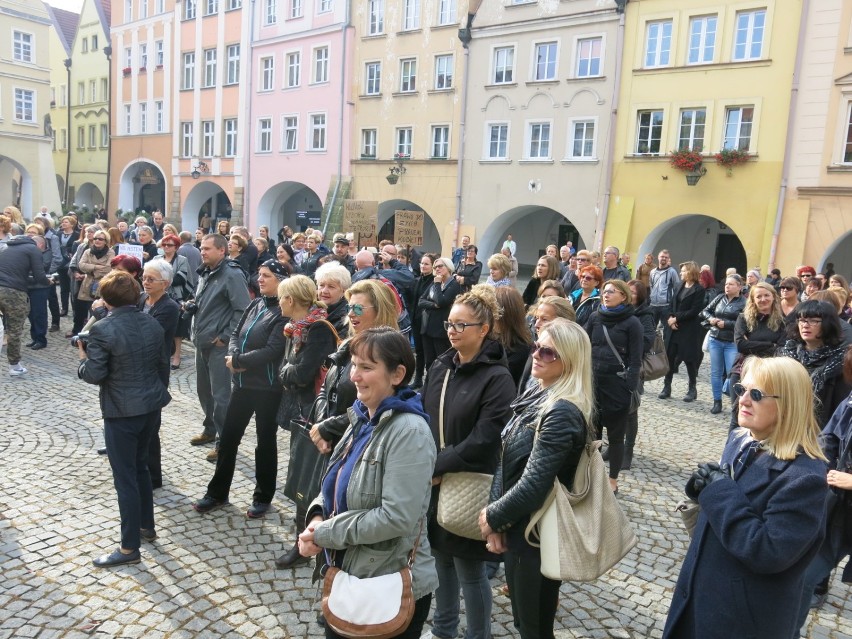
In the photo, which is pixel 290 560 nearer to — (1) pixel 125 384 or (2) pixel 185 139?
(1) pixel 125 384

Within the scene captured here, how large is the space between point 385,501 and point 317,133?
28.6 metres

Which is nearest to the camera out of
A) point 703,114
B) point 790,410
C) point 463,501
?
point 790,410

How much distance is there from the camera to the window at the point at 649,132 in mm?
20812

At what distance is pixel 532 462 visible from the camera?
285 cm

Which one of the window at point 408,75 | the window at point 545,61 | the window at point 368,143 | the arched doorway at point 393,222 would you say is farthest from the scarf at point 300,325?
the window at point 368,143

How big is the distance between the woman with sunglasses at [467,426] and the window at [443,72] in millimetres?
23214

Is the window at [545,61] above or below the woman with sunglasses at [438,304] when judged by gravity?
above

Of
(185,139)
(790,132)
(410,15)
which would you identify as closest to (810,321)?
(790,132)

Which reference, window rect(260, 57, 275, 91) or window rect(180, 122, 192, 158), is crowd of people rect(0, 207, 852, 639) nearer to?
window rect(260, 57, 275, 91)

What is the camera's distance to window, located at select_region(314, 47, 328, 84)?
28869 mm

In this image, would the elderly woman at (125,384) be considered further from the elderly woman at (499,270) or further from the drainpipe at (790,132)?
the drainpipe at (790,132)

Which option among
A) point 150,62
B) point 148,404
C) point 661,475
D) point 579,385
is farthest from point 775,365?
point 150,62

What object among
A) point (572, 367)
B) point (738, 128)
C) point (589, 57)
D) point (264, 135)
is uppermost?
point (589, 57)

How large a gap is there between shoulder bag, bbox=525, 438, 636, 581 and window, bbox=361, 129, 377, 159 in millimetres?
25922
